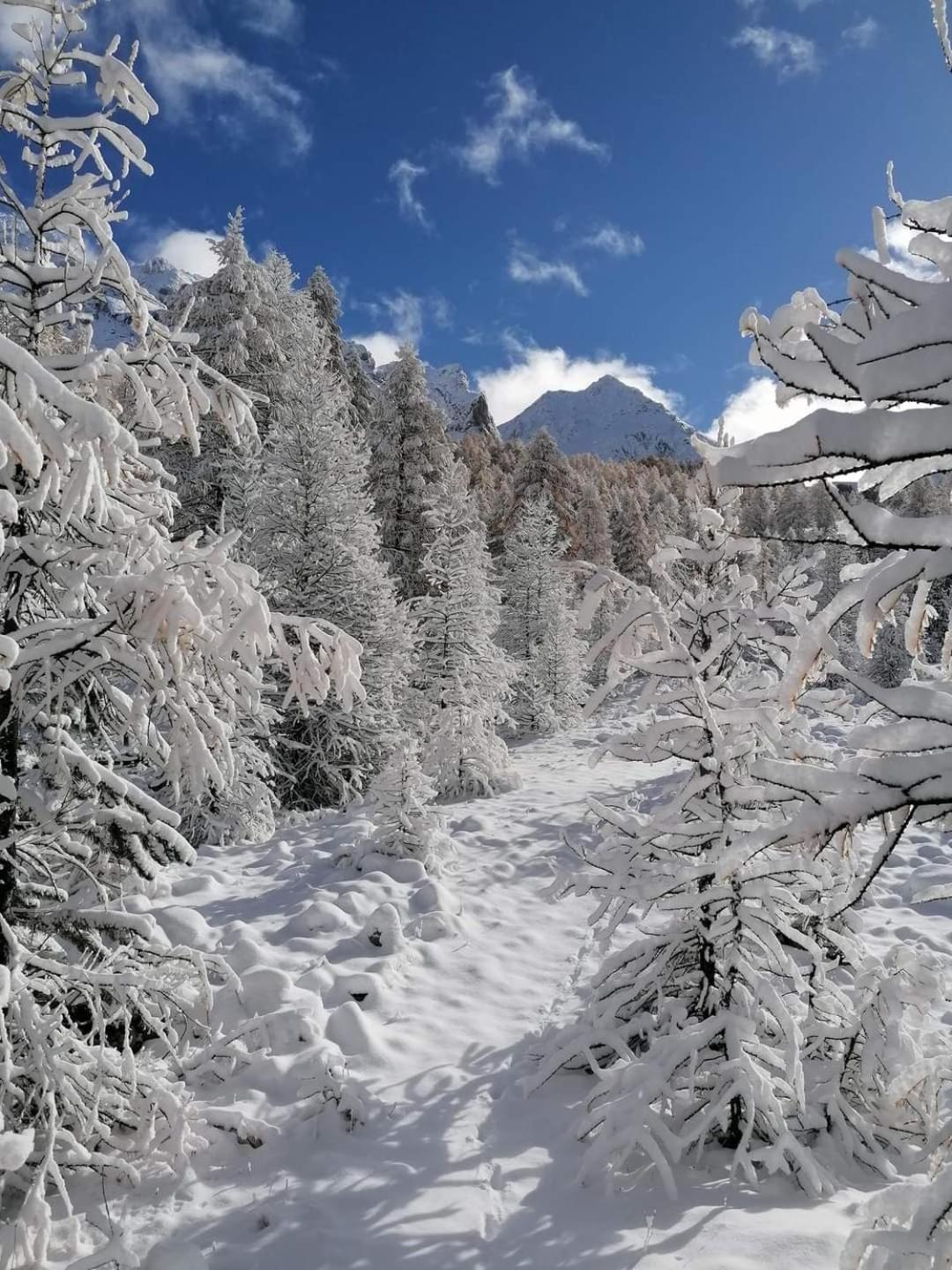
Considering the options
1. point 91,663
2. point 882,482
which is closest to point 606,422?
point 91,663

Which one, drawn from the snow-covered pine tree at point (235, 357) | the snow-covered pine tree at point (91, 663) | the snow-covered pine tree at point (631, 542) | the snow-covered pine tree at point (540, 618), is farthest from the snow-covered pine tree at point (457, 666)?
the snow-covered pine tree at point (631, 542)

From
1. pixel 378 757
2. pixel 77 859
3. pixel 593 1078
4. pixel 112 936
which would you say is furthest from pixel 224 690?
pixel 378 757

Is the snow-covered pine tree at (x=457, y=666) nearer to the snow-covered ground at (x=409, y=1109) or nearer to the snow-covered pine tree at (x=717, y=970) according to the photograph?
the snow-covered ground at (x=409, y=1109)

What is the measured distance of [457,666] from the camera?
1492 cm

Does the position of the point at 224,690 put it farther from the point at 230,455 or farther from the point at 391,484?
the point at 391,484

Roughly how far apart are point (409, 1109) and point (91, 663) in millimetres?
3464

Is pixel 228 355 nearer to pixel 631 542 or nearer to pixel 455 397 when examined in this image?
pixel 631 542

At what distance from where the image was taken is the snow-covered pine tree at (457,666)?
1369 cm

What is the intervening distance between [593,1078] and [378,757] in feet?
29.3

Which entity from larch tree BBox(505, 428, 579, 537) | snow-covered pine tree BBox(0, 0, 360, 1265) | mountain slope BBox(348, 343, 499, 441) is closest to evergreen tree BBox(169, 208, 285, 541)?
snow-covered pine tree BBox(0, 0, 360, 1265)

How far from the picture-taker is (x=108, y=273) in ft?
11.5

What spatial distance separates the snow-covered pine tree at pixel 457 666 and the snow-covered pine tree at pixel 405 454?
5.23 m

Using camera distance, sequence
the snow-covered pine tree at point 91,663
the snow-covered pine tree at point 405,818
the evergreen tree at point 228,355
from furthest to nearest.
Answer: the evergreen tree at point 228,355 → the snow-covered pine tree at point 405,818 → the snow-covered pine tree at point 91,663

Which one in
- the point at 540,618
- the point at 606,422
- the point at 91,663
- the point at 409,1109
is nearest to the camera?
the point at 91,663
